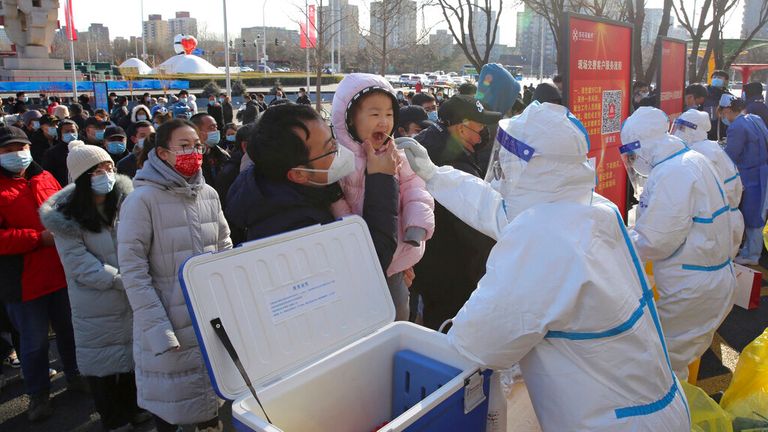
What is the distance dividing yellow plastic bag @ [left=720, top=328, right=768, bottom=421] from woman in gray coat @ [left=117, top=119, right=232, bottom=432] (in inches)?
102

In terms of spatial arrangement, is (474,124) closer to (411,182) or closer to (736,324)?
(411,182)

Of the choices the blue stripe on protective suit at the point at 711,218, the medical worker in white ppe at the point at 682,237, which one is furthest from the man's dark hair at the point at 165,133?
the blue stripe on protective suit at the point at 711,218

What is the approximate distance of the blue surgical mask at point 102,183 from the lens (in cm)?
351

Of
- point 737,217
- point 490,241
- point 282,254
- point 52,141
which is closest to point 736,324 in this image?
point 737,217

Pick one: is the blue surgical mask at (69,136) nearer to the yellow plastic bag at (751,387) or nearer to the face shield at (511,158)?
A: the face shield at (511,158)

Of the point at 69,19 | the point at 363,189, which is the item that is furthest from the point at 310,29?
the point at 363,189

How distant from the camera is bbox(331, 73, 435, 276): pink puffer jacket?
7.55 ft

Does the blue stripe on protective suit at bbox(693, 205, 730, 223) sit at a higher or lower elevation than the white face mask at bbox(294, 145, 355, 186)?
lower

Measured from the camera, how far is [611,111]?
178 inches

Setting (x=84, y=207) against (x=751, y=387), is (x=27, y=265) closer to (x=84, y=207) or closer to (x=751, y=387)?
(x=84, y=207)

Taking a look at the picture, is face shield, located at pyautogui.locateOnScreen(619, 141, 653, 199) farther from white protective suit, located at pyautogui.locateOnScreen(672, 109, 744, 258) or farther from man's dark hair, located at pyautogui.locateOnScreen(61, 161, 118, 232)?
man's dark hair, located at pyautogui.locateOnScreen(61, 161, 118, 232)

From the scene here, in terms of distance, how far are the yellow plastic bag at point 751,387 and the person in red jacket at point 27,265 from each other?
13.5ft

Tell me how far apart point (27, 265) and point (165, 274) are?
5.53 feet

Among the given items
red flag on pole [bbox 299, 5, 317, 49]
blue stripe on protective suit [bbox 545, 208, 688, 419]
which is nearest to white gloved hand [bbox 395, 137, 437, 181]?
blue stripe on protective suit [bbox 545, 208, 688, 419]
